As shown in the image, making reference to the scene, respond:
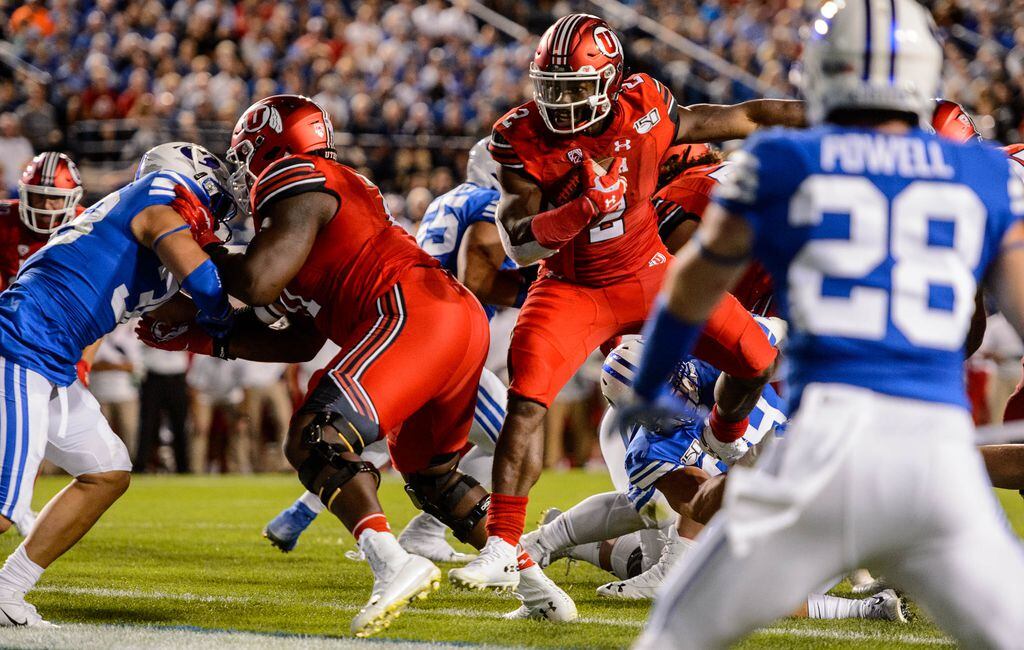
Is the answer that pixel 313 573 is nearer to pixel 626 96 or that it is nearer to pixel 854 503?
pixel 626 96

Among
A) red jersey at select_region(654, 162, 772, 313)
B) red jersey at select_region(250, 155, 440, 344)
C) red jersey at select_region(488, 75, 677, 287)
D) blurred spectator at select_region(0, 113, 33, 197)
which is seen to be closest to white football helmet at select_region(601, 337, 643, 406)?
red jersey at select_region(488, 75, 677, 287)

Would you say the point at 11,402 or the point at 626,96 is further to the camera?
the point at 626,96

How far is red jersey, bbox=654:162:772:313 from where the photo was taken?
5977mm

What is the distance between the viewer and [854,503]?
2.25 metres

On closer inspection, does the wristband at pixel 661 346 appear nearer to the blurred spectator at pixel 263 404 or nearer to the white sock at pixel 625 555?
the white sock at pixel 625 555

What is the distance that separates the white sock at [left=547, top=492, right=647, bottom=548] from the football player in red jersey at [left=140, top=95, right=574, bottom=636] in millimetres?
602

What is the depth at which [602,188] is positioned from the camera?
4672mm

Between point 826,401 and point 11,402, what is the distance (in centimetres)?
300

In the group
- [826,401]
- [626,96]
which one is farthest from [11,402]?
[826,401]

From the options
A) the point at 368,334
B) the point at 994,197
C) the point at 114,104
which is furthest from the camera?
the point at 114,104

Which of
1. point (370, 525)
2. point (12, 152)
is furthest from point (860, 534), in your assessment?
point (12, 152)

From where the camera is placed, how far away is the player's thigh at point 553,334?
4.76 meters

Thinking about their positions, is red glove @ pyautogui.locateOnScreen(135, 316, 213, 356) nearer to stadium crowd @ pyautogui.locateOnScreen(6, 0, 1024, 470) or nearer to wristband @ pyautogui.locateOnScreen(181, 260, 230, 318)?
wristband @ pyautogui.locateOnScreen(181, 260, 230, 318)

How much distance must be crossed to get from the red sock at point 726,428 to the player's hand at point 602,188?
96 cm
